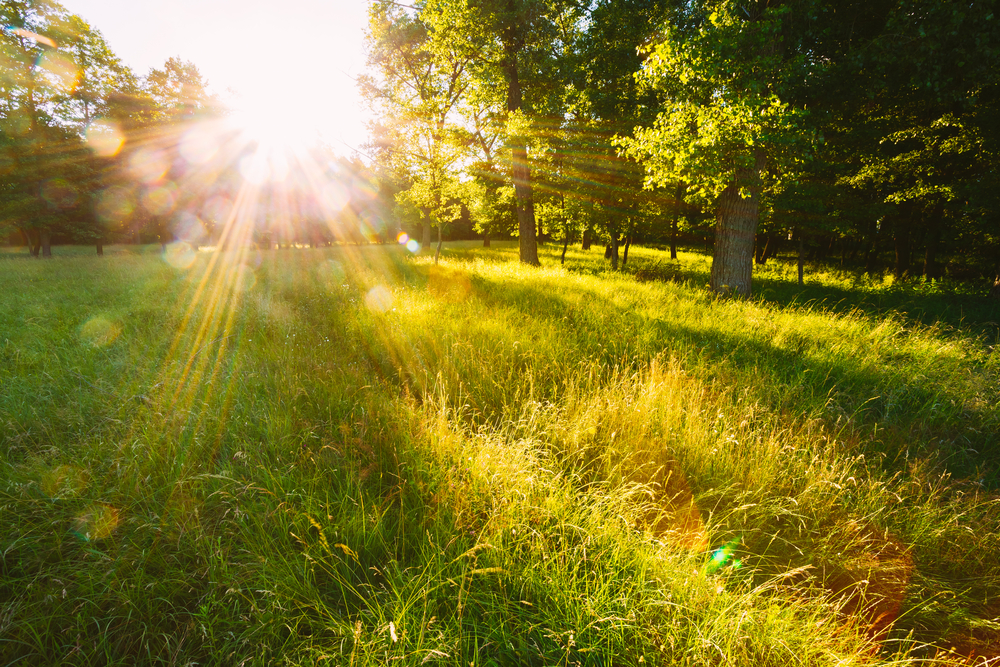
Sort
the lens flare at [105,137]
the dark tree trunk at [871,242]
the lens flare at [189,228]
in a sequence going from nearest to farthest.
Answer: the dark tree trunk at [871,242] < the lens flare at [105,137] < the lens flare at [189,228]

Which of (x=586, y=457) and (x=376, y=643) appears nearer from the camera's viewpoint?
(x=376, y=643)

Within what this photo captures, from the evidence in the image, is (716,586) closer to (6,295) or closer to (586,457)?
(586,457)

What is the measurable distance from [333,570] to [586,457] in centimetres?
168


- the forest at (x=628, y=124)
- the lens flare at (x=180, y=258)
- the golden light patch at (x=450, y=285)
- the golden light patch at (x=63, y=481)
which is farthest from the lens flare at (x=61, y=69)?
the golden light patch at (x=63, y=481)

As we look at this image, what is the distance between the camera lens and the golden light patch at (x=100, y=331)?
16.3 feet

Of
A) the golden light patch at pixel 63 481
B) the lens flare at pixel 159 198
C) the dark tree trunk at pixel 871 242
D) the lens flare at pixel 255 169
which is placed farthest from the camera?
the lens flare at pixel 255 169

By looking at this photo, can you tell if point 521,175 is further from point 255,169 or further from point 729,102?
point 255,169

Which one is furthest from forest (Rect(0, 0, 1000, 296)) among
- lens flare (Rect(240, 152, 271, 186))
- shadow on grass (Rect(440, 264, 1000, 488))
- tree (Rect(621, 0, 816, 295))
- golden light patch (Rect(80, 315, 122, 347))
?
golden light patch (Rect(80, 315, 122, 347))

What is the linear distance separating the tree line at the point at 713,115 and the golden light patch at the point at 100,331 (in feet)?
30.7

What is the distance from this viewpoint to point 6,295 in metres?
→ 8.30

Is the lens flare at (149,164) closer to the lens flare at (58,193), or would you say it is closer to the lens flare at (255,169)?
the lens flare at (58,193)

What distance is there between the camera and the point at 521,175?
13836mm

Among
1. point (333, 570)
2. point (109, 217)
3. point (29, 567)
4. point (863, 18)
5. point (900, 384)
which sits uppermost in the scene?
point (863, 18)

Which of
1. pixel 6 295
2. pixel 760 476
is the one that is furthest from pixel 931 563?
pixel 6 295
